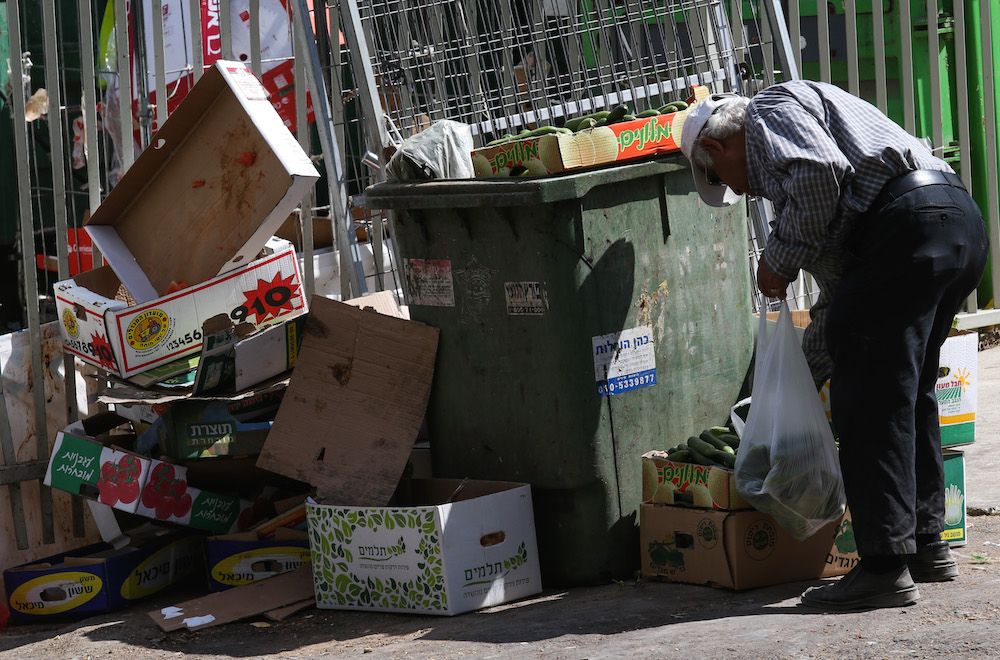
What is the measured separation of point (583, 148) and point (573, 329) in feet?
1.76

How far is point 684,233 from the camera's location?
142 inches

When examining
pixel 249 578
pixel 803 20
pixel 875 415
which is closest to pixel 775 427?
pixel 875 415

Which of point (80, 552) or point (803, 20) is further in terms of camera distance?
point (803, 20)

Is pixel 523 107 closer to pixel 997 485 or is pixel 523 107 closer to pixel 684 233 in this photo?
pixel 684 233

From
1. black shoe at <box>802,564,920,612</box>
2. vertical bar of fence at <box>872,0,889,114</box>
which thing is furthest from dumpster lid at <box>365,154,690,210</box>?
vertical bar of fence at <box>872,0,889,114</box>

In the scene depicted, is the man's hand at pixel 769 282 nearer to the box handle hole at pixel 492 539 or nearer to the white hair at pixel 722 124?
the white hair at pixel 722 124

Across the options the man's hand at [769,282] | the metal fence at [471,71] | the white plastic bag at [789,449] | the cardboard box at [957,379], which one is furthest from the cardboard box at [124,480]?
the cardboard box at [957,379]

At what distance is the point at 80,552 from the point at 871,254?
2.83m

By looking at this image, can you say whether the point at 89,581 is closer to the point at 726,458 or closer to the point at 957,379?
the point at 726,458

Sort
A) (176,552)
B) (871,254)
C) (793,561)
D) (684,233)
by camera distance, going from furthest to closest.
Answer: (176,552)
(684,233)
(793,561)
(871,254)

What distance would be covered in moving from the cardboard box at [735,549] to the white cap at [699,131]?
93cm

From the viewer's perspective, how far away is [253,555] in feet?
12.3

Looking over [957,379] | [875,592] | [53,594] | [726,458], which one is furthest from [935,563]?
[53,594]

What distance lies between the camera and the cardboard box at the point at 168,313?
387 cm
